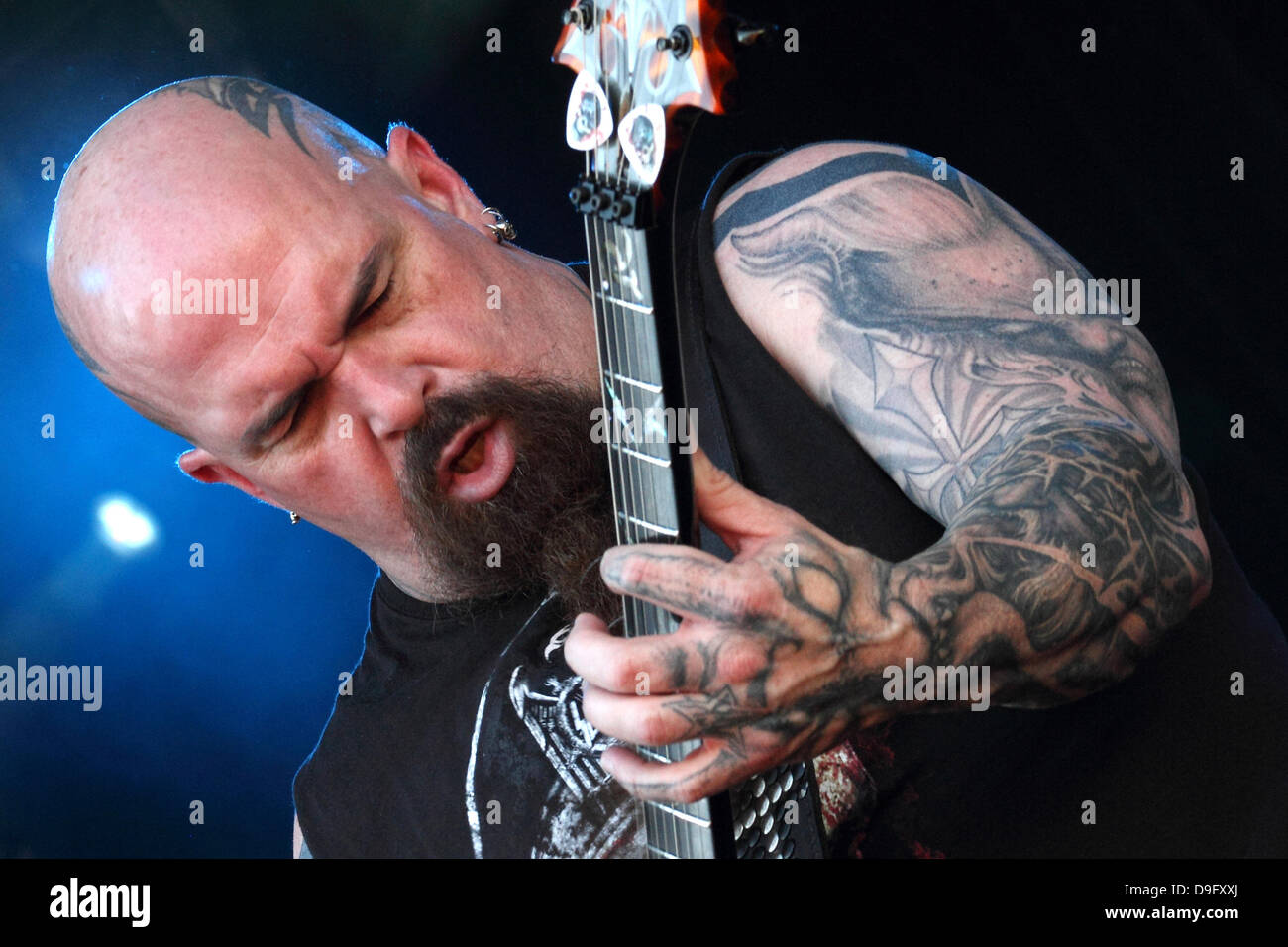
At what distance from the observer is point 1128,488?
1.04 meters

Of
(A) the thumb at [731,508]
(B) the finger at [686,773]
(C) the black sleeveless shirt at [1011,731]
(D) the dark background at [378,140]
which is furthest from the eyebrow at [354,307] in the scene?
(D) the dark background at [378,140]

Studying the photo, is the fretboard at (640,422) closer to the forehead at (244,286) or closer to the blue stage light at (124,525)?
the forehead at (244,286)

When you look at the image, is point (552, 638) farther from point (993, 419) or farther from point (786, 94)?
point (786, 94)

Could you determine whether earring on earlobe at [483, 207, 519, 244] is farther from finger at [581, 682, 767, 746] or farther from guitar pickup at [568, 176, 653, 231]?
finger at [581, 682, 767, 746]

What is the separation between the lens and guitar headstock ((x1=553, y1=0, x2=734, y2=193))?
0.92m

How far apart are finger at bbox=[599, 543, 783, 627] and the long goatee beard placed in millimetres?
746

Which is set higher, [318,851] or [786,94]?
[786,94]

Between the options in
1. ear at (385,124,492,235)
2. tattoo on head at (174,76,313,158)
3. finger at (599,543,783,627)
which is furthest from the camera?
ear at (385,124,492,235)

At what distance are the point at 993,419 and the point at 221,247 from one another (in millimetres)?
959

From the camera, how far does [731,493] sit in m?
0.99

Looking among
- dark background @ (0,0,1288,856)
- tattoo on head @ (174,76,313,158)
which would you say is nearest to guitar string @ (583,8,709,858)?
tattoo on head @ (174,76,313,158)

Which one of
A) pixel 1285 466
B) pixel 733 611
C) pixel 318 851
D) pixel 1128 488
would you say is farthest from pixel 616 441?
pixel 1285 466

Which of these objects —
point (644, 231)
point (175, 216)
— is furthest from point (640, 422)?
point (175, 216)

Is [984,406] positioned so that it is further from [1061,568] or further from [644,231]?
[644,231]
